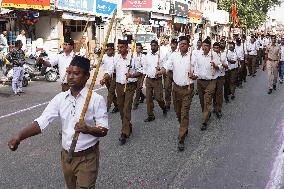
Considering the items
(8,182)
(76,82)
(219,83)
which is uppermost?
(76,82)

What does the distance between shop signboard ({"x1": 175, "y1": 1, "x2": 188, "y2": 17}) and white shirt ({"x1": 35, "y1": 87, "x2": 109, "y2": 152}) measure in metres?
40.4

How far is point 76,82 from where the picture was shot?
3.78 metres

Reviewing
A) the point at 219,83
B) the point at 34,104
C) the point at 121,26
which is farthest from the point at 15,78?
the point at 121,26

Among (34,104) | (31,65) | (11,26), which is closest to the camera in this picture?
(34,104)

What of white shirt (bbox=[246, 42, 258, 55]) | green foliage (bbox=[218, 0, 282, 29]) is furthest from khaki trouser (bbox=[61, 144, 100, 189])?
green foliage (bbox=[218, 0, 282, 29])

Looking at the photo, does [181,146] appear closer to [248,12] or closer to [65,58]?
[65,58]

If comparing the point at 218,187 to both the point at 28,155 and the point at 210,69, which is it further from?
the point at 210,69

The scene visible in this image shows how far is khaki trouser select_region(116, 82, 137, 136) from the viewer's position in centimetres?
792

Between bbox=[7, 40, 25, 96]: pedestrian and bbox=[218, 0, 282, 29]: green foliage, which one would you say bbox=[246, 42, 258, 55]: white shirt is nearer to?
bbox=[7, 40, 25, 96]: pedestrian

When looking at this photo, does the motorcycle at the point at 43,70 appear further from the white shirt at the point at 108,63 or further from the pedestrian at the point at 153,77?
the white shirt at the point at 108,63

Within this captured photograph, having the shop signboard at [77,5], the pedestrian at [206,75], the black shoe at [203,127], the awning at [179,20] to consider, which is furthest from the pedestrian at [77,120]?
the awning at [179,20]

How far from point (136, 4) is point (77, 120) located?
32438 millimetres

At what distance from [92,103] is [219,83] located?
291 inches

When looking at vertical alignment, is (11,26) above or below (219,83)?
above
